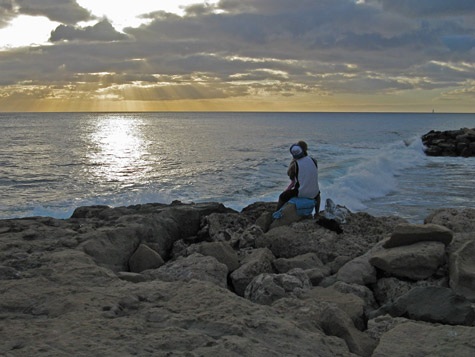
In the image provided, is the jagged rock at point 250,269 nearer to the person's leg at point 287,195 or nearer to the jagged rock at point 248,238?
the jagged rock at point 248,238

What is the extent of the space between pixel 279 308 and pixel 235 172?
15419 millimetres

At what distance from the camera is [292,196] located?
7.89 metres

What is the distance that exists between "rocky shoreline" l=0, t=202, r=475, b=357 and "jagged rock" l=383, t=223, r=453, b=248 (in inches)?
0.6

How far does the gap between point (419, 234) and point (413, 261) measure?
0.51 metres

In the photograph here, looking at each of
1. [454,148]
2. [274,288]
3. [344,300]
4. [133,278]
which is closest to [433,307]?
[344,300]

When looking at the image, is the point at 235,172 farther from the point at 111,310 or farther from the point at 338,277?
the point at 111,310

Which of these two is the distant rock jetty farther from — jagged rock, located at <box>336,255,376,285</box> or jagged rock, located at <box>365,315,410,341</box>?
jagged rock, located at <box>365,315,410,341</box>

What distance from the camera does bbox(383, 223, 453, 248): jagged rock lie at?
531 cm

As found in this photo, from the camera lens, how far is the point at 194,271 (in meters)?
4.87

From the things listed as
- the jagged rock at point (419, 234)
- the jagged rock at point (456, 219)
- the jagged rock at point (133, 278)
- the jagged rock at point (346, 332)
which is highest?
the jagged rock at point (419, 234)

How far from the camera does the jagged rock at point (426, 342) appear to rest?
2.87 metres

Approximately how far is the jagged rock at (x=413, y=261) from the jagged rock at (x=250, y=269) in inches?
56.2

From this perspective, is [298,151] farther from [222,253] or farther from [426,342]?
[426,342]

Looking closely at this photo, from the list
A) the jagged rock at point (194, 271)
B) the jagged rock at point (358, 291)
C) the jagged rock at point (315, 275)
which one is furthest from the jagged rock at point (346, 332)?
the jagged rock at point (194, 271)
